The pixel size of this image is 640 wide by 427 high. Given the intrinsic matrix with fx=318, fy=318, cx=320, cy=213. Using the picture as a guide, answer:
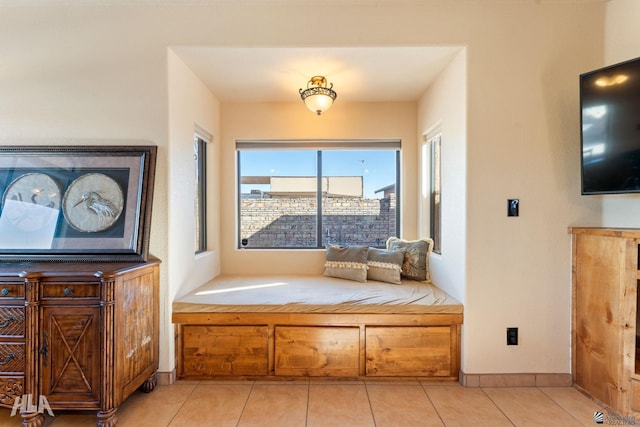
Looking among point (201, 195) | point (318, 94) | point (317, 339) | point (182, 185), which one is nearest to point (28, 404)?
point (182, 185)

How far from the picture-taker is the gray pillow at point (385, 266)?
9.55ft

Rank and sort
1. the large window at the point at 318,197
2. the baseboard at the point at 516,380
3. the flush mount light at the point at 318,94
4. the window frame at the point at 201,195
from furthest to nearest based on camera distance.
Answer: the large window at the point at 318,197
the window frame at the point at 201,195
the flush mount light at the point at 318,94
the baseboard at the point at 516,380

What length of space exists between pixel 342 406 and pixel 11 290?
2034mm

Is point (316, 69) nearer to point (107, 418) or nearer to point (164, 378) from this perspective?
point (164, 378)

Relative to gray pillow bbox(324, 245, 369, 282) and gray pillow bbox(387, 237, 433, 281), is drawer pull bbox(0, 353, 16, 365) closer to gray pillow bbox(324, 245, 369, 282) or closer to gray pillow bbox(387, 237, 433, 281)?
gray pillow bbox(324, 245, 369, 282)

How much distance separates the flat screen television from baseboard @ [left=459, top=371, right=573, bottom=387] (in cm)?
131

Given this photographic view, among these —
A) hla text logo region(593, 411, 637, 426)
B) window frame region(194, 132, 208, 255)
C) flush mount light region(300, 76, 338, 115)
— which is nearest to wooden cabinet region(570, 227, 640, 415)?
hla text logo region(593, 411, 637, 426)

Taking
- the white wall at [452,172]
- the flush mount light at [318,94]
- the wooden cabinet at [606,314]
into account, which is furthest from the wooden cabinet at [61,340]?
the wooden cabinet at [606,314]

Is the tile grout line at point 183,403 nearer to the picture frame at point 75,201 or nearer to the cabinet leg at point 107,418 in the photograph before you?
the cabinet leg at point 107,418

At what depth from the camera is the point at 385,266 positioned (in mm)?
2963

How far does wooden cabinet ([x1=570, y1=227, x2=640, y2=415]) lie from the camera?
1860 mm

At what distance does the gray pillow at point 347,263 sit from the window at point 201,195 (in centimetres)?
126

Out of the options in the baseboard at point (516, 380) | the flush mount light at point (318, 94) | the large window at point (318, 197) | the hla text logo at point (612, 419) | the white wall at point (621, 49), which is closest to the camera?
the hla text logo at point (612, 419)

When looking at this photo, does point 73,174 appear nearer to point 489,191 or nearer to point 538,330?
point 489,191
